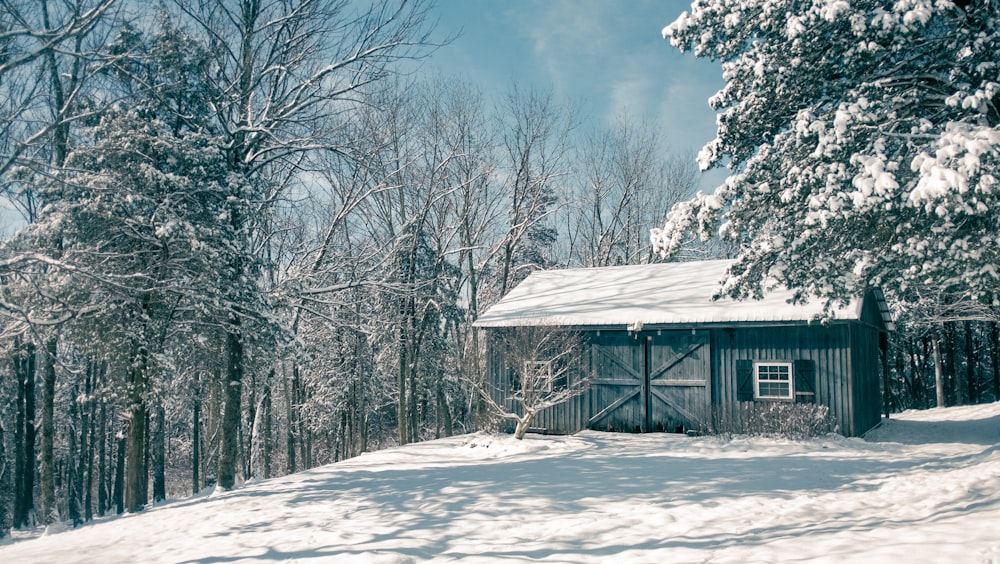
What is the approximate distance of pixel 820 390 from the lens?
46.6 feet

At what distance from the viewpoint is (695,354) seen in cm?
1548

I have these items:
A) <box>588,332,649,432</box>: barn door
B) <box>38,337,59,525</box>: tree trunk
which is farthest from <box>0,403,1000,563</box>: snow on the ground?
<box>38,337,59,525</box>: tree trunk

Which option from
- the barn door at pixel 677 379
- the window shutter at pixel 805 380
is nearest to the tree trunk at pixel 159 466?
the barn door at pixel 677 379

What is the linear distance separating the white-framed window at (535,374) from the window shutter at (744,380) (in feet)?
15.2

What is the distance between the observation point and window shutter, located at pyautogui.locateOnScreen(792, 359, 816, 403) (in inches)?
561

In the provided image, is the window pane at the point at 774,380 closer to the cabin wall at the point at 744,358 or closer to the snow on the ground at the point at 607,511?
the cabin wall at the point at 744,358

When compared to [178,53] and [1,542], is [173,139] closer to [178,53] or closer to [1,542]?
[178,53]

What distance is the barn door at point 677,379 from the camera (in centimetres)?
1530

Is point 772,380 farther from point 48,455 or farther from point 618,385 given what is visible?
point 48,455

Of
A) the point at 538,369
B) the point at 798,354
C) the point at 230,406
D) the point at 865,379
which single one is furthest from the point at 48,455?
the point at 865,379

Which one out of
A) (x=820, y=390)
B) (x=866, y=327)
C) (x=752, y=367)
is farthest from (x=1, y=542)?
(x=866, y=327)

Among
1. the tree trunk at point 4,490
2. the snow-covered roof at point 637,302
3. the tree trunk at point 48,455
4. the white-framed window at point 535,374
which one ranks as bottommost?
the tree trunk at point 4,490

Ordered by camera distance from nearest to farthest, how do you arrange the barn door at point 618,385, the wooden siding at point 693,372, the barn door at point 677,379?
1. the wooden siding at point 693,372
2. the barn door at point 677,379
3. the barn door at point 618,385

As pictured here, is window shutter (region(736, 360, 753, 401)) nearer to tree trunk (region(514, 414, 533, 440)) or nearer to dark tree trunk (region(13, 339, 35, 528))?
tree trunk (region(514, 414, 533, 440))
